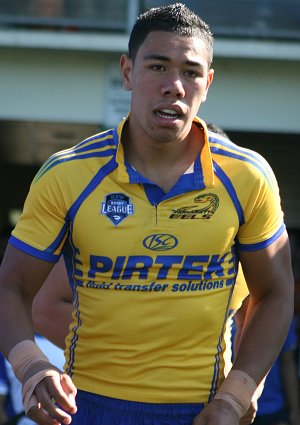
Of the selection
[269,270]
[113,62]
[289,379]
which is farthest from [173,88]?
[113,62]

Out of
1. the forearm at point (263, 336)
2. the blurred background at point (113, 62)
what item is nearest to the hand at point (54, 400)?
the forearm at point (263, 336)

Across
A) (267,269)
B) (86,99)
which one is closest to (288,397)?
(267,269)

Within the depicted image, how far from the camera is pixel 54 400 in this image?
11.5 feet

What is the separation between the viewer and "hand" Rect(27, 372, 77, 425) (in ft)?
11.4

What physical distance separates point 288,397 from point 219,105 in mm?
5521

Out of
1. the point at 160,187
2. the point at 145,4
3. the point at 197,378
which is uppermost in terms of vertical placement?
the point at 160,187

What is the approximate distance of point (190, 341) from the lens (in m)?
3.79

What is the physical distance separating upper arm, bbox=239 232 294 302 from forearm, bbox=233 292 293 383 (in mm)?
26

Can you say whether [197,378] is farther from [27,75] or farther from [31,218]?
[27,75]

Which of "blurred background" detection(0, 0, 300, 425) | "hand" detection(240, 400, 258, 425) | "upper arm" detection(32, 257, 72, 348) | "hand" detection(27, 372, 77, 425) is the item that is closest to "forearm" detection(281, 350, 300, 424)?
"upper arm" detection(32, 257, 72, 348)

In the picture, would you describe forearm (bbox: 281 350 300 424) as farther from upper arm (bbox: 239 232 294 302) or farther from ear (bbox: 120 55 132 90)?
ear (bbox: 120 55 132 90)

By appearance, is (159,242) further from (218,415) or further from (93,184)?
(218,415)

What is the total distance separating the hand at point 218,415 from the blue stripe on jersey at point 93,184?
0.78 metres

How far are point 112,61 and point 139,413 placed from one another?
9.83 m
